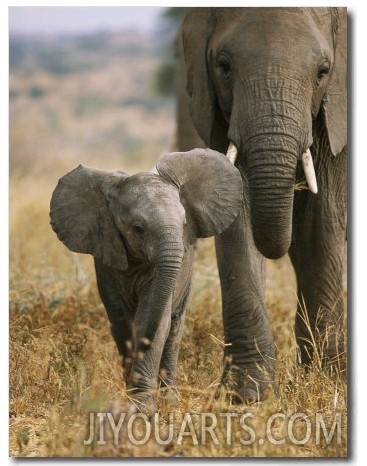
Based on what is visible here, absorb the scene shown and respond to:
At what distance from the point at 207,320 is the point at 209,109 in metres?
1.25

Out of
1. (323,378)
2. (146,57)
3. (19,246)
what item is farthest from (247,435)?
(146,57)

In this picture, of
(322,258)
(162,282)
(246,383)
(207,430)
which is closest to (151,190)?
(162,282)

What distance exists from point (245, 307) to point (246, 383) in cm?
31

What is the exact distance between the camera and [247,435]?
4.33 metres

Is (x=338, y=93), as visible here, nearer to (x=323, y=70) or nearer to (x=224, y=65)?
(x=323, y=70)

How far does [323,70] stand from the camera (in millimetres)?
4977

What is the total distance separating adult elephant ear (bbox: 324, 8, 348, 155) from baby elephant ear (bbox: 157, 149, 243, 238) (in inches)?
23.0

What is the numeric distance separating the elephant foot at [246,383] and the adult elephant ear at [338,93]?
0.96 m

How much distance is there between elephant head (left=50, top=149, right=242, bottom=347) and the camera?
435 centimetres

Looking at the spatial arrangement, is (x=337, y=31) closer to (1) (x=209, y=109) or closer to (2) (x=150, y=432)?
(1) (x=209, y=109)

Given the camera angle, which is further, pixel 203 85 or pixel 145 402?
pixel 203 85

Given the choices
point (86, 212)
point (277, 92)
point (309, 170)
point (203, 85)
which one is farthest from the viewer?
point (203, 85)

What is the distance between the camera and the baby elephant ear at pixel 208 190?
4.70 m

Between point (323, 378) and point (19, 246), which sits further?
point (19, 246)
